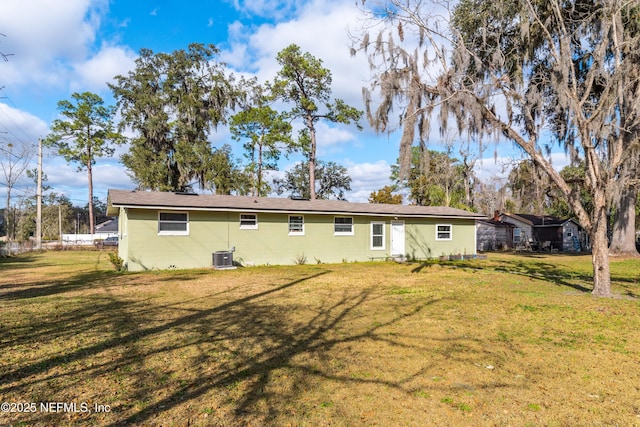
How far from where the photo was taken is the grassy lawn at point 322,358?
3.13 metres

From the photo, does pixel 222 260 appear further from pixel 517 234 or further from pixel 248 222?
pixel 517 234

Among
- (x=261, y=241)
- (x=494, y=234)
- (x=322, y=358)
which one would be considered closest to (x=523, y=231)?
(x=494, y=234)

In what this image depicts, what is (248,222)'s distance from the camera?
1541 cm

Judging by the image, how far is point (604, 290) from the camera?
835cm

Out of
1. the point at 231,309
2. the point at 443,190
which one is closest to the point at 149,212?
the point at 231,309

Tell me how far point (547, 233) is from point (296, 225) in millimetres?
25424

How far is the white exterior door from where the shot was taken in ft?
61.2

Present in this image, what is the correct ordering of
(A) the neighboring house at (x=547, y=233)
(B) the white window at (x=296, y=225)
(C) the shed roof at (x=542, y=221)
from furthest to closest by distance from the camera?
(C) the shed roof at (x=542, y=221), (A) the neighboring house at (x=547, y=233), (B) the white window at (x=296, y=225)

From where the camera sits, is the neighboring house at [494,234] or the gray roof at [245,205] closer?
the gray roof at [245,205]

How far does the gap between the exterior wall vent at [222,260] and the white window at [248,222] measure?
1.51 m

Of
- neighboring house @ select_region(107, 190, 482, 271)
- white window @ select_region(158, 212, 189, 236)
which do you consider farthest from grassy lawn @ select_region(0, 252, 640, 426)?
white window @ select_region(158, 212, 189, 236)

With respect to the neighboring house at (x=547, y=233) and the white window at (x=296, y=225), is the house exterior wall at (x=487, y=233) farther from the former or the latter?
the white window at (x=296, y=225)

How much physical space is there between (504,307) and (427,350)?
357cm

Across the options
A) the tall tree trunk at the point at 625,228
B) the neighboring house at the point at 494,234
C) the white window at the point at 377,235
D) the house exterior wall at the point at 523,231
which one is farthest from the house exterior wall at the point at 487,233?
the white window at the point at 377,235
